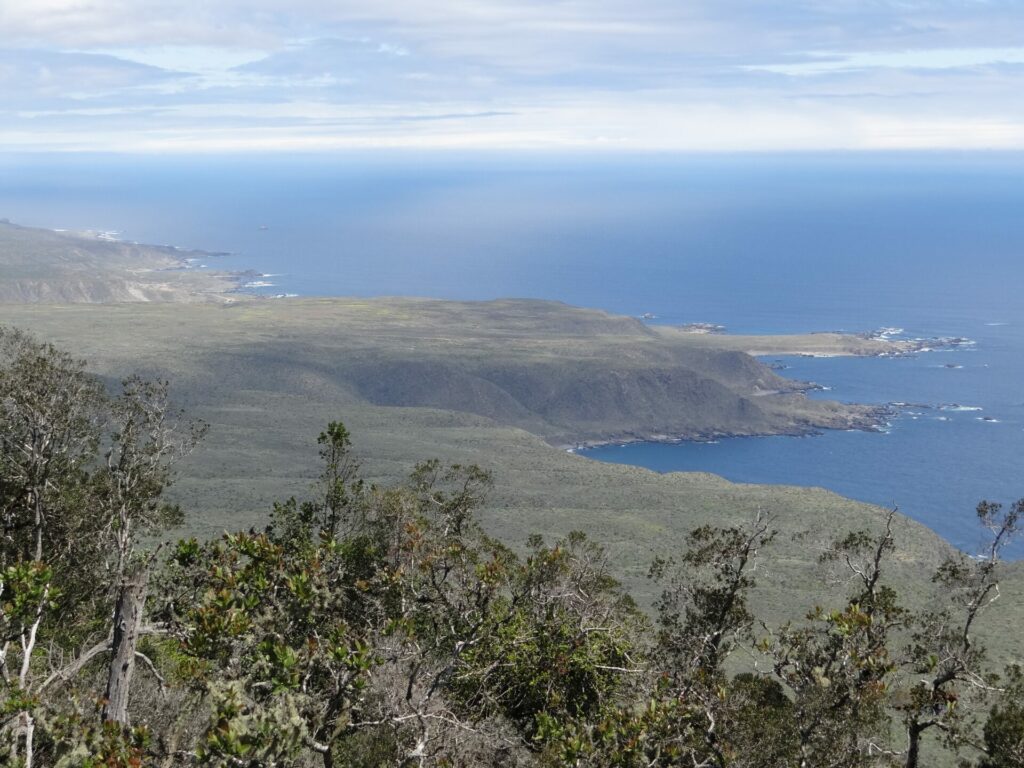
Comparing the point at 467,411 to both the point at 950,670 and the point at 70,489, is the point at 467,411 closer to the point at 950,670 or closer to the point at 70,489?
the point at 70,489

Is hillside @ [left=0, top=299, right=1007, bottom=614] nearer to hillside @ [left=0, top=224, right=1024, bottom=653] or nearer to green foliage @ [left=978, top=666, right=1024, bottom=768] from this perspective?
hillside @ [left=0, top=224, right=1024, bottom=653]

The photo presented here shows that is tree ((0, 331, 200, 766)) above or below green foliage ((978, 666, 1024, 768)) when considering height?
above

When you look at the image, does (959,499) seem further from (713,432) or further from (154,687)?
(154,687)

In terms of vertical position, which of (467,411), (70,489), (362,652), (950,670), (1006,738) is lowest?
(467,411)

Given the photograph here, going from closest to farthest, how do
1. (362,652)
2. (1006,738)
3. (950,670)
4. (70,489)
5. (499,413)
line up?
(362,652), (950,670), (1006,738), (70,489), (499,413)

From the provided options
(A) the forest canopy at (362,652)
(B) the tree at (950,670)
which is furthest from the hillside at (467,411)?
(A) the forest canopy at (362,652)

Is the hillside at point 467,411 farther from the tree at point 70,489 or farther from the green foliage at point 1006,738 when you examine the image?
the green foliage at point 1006,738

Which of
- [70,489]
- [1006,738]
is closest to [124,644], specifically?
[70,489]

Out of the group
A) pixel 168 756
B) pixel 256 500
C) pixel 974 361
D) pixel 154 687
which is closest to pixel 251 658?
pixel 168 756

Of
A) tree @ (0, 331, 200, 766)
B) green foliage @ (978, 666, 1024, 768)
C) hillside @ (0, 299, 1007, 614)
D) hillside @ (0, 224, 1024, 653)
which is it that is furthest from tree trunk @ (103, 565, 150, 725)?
hillside @ (0, 299, 1007, 614)

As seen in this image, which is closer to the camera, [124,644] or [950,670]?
[124,644]
